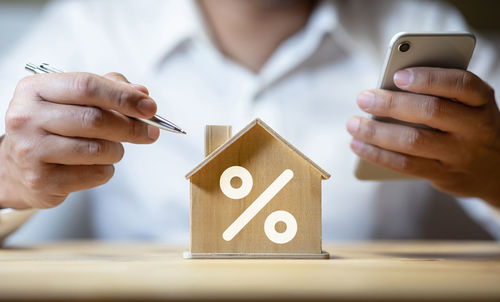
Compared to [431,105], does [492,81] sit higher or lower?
higher

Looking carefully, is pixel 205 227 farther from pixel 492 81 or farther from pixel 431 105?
pixel 492 81

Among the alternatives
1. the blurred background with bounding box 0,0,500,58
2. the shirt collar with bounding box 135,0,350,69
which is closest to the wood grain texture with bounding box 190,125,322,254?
the shirt collar with bounding box 135,0,350,69

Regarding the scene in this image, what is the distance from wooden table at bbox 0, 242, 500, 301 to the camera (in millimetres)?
377

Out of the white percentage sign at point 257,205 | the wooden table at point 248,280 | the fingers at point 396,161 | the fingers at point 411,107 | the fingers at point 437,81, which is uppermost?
the fingers at point 437,81

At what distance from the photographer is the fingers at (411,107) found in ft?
2.14

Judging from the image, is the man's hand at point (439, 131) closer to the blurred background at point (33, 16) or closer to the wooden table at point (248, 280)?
the wooden table at point (248, 280)

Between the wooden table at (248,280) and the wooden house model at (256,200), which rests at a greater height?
the wooden house model at (256,200)

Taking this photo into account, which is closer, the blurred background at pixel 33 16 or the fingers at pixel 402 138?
the fingers at pixel 402 138

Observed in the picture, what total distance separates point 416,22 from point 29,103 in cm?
127

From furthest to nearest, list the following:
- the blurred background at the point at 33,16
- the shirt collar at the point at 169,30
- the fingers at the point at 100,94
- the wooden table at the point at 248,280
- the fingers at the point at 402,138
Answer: the blurred background at the point at 33,16 < the shirt collar at the point at 169,30 < the fingers at the point at 402,138 < the fingers at the point at 100,94 < the wooden table at the point at 248,280

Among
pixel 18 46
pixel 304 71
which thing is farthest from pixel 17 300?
pixel 18 46

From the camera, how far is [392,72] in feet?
2.08

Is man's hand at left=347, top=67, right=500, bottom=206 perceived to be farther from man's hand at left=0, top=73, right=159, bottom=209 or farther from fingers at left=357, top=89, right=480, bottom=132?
man's hand at left=0, top=73, right=159, bottom=209

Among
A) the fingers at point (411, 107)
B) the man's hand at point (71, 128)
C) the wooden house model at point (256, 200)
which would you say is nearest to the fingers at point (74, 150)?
the man's hand at point (71, 128)
